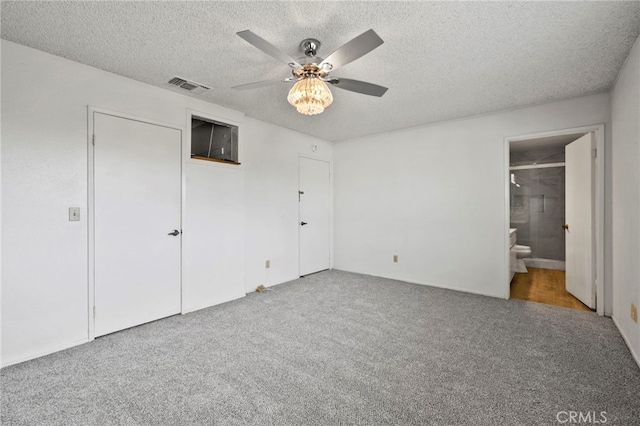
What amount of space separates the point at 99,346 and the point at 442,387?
268 cm

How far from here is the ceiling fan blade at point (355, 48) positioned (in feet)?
5.07

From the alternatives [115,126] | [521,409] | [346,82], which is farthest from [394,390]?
[115,126]

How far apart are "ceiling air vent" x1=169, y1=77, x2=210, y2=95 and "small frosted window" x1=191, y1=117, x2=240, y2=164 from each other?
39cm

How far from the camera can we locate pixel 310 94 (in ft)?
6.40

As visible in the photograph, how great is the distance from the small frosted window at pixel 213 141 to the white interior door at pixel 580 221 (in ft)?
13.7

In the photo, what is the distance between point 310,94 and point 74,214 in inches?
86.7

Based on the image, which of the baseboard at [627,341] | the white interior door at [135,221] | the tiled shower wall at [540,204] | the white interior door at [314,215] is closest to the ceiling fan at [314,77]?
the white interior door at [135,221]

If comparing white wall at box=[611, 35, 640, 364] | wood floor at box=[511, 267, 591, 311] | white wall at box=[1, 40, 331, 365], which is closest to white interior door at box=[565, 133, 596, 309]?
wood floor at box=[511, 267, 591, 311]

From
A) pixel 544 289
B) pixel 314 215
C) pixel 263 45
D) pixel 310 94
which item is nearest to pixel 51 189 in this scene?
pixel 263 45

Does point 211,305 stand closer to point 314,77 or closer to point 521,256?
point 314,77

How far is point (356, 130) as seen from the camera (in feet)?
14.5

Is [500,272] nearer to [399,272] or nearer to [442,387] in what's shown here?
[399,272]

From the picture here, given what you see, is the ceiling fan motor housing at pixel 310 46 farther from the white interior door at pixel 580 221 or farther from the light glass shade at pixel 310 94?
the white interior door at pixel 580 221

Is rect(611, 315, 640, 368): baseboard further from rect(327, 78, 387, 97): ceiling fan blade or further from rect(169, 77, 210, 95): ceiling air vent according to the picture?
rect(169, 77, 210, 95): ceiling air vent
